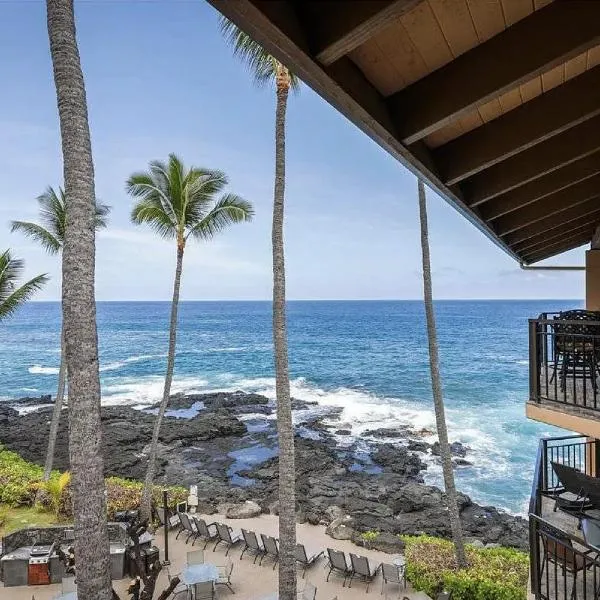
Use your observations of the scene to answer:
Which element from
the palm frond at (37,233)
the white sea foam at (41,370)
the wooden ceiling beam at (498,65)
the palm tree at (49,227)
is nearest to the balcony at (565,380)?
the wooden ceiling beam at (498,65)

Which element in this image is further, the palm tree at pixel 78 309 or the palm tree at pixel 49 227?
the palm tree at pixel 49 227

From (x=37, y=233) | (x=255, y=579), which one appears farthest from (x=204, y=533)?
(x=37, y=233)

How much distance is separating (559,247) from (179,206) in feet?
32.1

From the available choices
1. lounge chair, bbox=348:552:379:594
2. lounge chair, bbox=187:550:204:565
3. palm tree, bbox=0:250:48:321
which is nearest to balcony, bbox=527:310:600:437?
lounge chair, bbox=348:552:379:594

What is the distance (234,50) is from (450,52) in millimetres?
7637

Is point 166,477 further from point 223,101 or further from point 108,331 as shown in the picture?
point 108,331

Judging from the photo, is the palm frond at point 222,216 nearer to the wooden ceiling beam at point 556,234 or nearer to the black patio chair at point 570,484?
the wooden ceiling beam at point 556,234

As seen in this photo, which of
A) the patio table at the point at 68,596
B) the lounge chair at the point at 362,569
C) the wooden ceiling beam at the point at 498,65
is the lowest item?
the lounge chair at the point at 362,569

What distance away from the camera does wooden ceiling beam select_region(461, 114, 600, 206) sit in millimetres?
3932

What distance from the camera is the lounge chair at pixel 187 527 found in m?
12.9

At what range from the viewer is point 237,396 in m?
35.5

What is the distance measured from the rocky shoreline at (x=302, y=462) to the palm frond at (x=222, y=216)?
8.75 metres

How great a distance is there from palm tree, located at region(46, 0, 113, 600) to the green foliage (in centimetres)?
778

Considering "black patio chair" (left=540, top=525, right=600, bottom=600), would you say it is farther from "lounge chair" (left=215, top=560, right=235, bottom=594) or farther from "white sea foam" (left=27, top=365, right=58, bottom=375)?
"white sea foam" (left=27, top=365, right=58, bottom=375)
